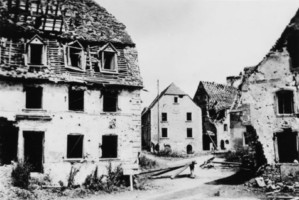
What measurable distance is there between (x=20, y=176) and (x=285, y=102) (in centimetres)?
1613

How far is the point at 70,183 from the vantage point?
18.9 metres

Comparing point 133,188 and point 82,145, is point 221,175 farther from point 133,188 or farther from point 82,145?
point 82,145

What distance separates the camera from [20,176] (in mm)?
16984

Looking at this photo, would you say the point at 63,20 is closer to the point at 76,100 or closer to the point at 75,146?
the point at 76,100

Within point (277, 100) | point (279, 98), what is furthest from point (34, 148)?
point (279, 98)

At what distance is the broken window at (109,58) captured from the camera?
2139 centimetres

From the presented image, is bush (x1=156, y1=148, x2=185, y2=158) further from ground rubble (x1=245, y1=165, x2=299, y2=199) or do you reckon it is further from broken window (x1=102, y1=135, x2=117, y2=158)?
ground rubble (x1=245, y1=165, x2=299, y2=199)

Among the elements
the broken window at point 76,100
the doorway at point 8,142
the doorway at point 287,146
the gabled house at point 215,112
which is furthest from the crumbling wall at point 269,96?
the gabled house at point 215,112

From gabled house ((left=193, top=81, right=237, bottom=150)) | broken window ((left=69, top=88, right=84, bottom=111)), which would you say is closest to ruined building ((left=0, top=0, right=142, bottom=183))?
broken window ((left=69, top=88, right=84, bottom=111))

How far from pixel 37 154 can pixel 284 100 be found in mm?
15537

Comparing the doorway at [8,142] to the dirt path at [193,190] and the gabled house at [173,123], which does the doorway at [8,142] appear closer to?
the dirt path at [193,190]

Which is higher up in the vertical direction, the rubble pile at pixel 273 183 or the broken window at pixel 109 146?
the broken window at pixel 109 146

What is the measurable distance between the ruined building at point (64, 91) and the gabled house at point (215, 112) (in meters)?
27.8

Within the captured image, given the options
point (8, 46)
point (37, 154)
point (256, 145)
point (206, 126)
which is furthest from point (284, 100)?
point (206, 126)
